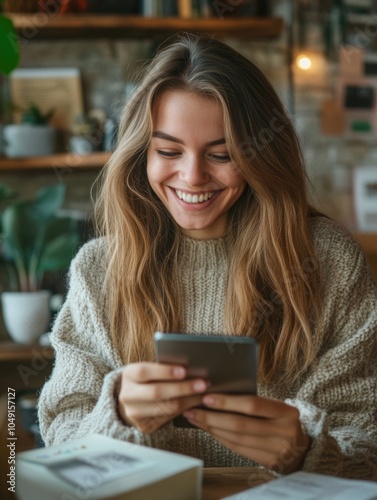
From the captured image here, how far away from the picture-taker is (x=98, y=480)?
0.98 meters

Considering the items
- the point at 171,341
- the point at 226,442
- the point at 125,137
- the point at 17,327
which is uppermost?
the point at 125,137

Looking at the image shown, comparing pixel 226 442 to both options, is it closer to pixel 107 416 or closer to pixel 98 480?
pixel 107 416

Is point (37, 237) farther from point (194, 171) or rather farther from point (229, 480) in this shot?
point (229, 480)

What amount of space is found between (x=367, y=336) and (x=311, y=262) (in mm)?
181

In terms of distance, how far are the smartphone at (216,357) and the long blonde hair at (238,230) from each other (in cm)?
39

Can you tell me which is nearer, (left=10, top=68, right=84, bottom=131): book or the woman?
the woman

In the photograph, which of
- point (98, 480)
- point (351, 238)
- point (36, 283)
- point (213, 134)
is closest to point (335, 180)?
point (36, 283)

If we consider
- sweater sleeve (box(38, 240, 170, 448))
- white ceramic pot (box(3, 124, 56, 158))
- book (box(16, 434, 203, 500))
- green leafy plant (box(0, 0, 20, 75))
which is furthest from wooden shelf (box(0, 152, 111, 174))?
book (box(16, 434, 203, 500))

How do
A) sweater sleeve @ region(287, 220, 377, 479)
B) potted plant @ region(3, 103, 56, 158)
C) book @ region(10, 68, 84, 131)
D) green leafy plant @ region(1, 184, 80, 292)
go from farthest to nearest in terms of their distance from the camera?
book @ region(10, 68, 84, 131) → potted plant @ region(3, 103, 56, 158) → green leafy plant @ region(1, 184, 80, 292) → sweater sleeve @ region(287, 220, 377, 479)

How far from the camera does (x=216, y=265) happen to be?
167cm

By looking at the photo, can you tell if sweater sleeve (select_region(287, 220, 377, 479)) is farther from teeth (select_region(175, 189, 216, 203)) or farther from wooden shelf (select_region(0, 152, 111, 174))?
wooden shelf (select_region(0, 152, 111, 174))

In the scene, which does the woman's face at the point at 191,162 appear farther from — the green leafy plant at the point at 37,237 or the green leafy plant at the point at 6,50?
the green leafy plant at the point at 37,237

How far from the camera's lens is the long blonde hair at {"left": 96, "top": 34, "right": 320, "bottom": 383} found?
1.54 metres

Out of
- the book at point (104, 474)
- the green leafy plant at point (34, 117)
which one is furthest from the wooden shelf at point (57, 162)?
the book at point (104, 474)
